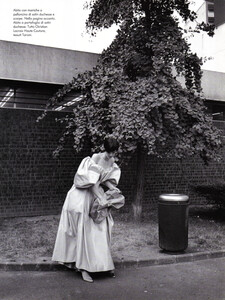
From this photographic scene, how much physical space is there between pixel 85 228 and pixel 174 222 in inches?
70.7

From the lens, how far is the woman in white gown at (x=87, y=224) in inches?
198

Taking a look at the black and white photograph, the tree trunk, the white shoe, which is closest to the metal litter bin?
the black and white photograph

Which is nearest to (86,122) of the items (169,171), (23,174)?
(23,174)

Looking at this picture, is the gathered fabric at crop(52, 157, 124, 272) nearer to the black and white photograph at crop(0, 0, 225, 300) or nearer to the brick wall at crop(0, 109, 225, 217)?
the black and white photograph at crop(0, 0, 225, 300)

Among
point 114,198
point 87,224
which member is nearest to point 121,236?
point 114,198

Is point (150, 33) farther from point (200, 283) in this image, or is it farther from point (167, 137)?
point (200, 283)

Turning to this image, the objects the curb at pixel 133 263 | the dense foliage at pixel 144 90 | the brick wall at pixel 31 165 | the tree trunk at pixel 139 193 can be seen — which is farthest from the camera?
the brick wall at pixel 31 165

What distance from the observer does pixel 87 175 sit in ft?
16.4

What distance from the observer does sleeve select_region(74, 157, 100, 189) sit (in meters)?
5.00

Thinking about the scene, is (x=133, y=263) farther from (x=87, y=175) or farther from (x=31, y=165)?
(x=31, y=165)

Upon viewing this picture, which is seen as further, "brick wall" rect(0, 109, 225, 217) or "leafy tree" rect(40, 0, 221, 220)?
"brick wall" rect(0, 109, 225, 217)

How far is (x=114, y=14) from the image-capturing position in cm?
902

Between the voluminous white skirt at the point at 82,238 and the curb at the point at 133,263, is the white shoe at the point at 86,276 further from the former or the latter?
Answer: the curb at the point at 133,263

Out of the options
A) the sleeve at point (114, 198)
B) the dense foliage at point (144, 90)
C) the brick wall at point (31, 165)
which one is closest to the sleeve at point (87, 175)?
the sleeve at point (114, 198)
